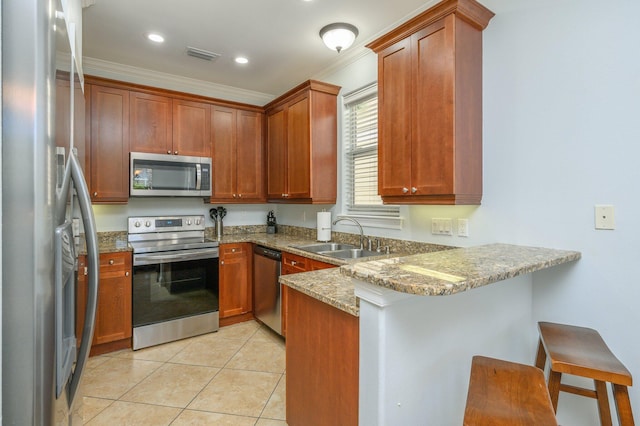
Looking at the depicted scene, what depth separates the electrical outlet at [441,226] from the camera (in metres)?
2.34

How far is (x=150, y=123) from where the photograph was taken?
335 cm

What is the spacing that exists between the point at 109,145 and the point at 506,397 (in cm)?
361

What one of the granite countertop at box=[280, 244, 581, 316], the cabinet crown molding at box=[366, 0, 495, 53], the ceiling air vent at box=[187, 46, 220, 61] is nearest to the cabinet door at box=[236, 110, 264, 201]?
the ceiling air vent at box=[187, 46, 220, 61]

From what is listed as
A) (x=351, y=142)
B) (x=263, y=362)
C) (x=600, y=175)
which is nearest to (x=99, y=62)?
(x=351, y=142)

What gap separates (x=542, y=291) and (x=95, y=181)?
3.71 metres

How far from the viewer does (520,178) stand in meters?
1.94

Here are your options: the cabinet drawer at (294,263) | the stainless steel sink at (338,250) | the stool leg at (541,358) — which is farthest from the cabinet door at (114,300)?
the stool leg at (541,358)

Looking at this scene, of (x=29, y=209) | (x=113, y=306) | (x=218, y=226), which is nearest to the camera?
(x=29, y=209)

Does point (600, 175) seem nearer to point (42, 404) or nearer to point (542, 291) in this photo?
point (542, 291)

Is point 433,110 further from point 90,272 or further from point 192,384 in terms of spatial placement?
point 192,384

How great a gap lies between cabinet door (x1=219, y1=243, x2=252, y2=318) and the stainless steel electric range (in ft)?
0.40

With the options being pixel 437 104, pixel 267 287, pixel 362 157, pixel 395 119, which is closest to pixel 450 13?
pixel 437 104

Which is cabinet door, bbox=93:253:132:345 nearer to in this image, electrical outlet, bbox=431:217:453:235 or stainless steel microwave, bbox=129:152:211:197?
stainless steel microwave, bbox=129:152:211:197

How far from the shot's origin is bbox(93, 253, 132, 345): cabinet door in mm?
2842
